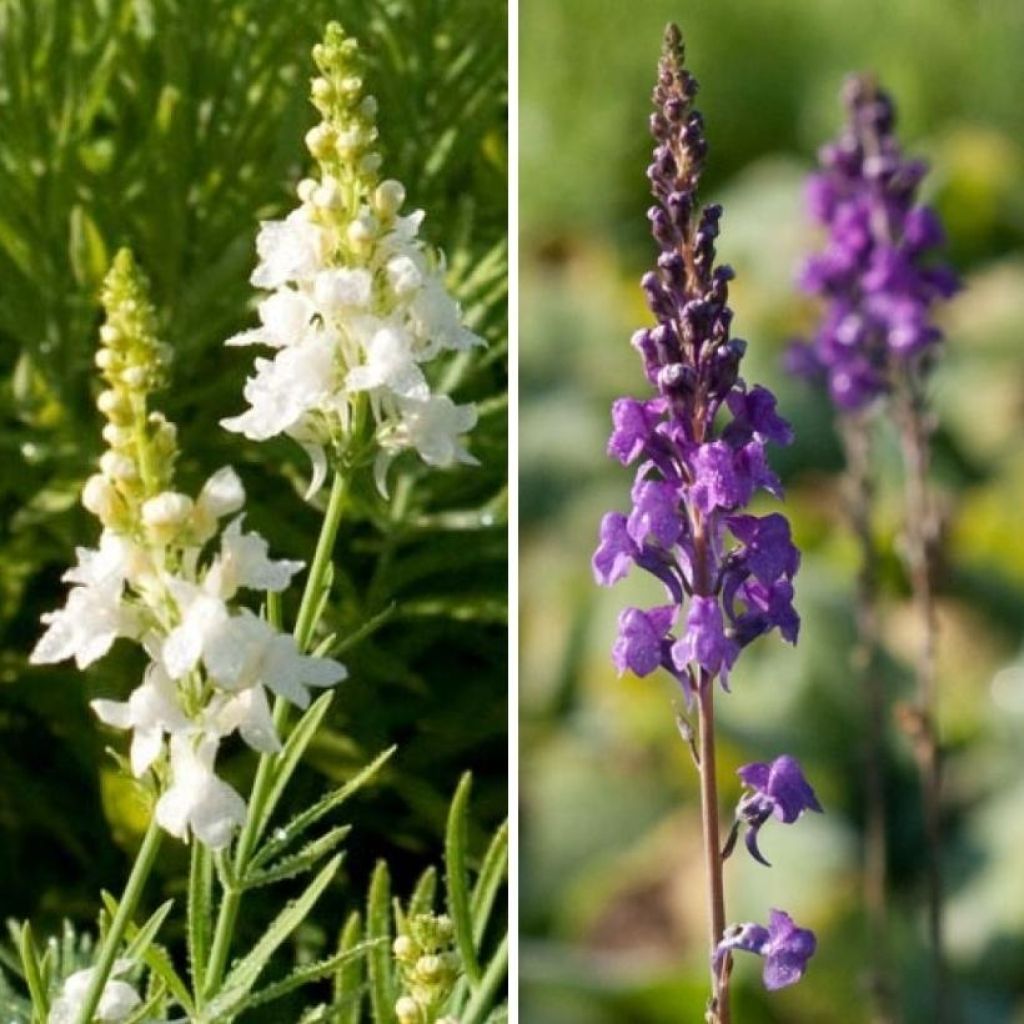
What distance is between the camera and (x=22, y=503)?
2.54 m

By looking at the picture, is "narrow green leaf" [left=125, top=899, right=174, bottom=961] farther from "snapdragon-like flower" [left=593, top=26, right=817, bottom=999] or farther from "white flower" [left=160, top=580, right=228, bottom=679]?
"snapdragon-like flower" [left=593, top=26, right=817, bottom=999]

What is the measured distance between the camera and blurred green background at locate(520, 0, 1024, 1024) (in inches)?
131

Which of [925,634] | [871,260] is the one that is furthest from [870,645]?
[871,260]

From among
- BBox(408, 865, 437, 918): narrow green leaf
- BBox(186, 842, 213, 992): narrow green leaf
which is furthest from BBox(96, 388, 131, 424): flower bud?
BBox(408, 865, 437, 918): narrow green leaf

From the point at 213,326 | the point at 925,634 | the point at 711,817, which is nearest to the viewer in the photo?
the point at 711,817

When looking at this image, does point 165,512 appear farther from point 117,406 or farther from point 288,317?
point 288,317

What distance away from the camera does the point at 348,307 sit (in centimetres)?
144

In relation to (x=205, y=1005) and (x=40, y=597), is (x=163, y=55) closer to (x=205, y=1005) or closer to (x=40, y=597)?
(x=40, y=597)

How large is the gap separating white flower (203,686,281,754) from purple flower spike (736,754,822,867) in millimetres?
268

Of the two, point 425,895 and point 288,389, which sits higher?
point 288,389

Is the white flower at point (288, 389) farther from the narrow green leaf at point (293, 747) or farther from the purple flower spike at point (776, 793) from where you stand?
the purple flower spike at point (776, 793)

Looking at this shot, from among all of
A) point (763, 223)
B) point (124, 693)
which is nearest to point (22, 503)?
point (124, 693)

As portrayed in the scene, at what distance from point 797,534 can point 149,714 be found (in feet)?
8.12

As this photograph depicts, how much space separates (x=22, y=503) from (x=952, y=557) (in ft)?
5.92
